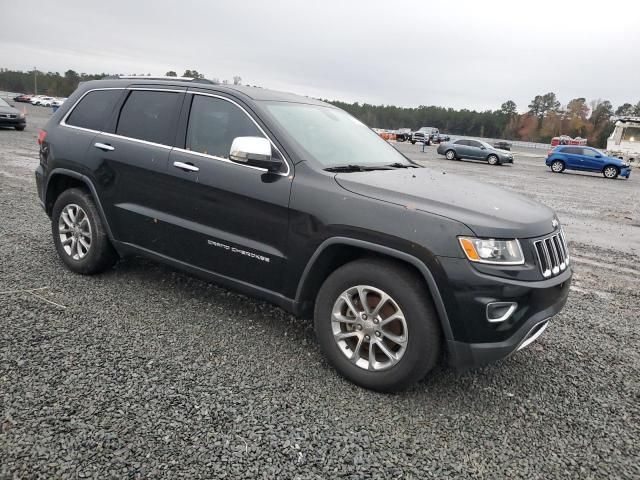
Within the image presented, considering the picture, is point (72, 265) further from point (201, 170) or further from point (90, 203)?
point (201, 170)

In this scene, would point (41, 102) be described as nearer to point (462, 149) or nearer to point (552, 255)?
point (462, 149)

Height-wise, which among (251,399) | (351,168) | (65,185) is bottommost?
(251,399)

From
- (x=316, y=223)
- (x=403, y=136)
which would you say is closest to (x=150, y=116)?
(x=316, y=223)

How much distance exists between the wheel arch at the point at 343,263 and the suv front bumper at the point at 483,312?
53 millimetres

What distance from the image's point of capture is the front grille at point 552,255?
2.88 meters

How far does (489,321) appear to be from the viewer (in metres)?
2.68

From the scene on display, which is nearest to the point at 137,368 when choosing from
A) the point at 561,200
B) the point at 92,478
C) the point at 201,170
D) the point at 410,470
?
the point at 92,478

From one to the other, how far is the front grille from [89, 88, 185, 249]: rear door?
2746mm

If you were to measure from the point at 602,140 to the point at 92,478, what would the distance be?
96.7 m

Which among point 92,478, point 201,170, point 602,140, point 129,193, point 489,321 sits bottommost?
point 92,478

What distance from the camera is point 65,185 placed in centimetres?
473

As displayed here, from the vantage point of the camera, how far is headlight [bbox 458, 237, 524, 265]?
2676 mm

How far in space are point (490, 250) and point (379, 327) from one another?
31.3 inches

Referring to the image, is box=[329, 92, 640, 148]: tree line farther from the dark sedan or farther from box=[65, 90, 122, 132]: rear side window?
box=[65, 90, 122, 132]: rear side window
